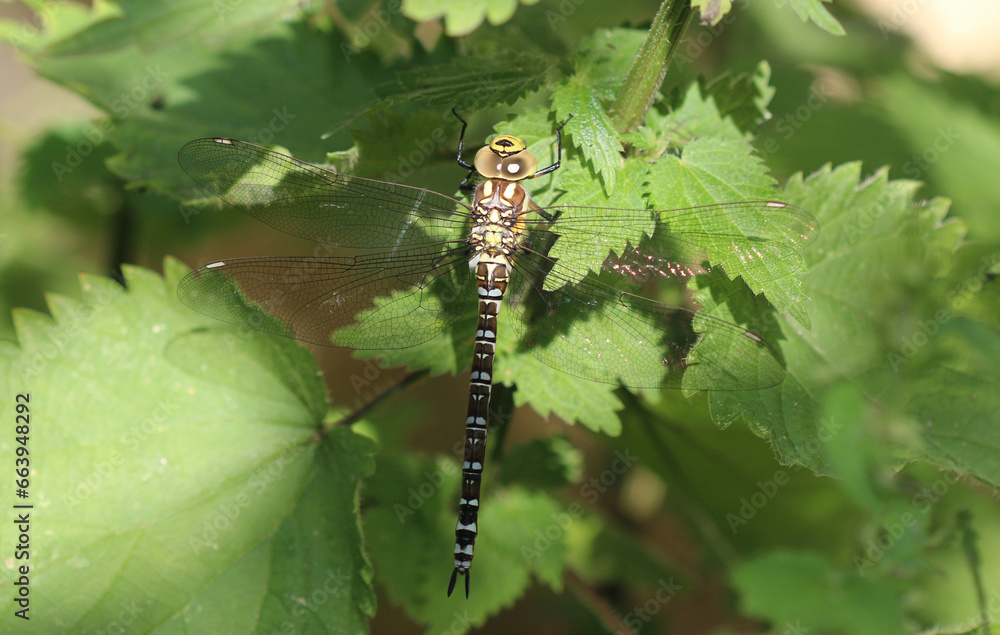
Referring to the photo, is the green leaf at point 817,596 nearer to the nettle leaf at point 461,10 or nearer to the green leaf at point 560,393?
the green leaf at point 560,393

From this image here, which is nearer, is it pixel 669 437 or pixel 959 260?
pixel 959 260

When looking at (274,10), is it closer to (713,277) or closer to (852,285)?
(713,277)

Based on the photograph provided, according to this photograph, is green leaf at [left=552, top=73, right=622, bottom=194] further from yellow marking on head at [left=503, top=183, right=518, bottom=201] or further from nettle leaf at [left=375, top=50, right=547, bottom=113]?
yellow marking on head at [left=503, top=183, right=518, bottom=201]

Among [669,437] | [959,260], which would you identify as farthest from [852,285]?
[669,437]

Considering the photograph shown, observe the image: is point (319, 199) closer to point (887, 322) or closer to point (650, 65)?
point (650, 65)

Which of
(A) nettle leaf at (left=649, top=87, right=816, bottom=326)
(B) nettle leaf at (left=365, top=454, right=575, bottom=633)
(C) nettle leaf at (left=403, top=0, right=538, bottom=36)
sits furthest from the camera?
(B) nettle leaf at (left=365, top=454, right=575, bottom=633)

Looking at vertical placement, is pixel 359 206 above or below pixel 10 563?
above

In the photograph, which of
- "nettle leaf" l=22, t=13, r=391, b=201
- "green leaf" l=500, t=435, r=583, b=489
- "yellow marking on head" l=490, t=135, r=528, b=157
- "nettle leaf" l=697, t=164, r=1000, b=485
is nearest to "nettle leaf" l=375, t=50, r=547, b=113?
"yellow marking on head" l=490, t=135, r=528, b=157
